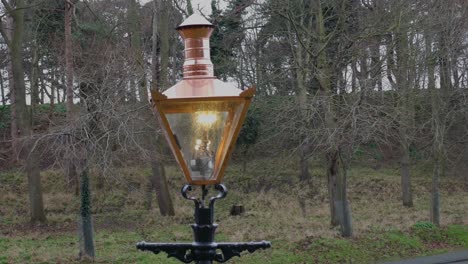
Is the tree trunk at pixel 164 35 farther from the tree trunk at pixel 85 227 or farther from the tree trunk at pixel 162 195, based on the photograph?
the tree trunk at pixel 85 227

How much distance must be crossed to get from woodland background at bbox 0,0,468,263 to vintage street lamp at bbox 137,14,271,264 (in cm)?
525

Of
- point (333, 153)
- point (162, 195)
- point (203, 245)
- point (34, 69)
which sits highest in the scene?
point (34, 69)

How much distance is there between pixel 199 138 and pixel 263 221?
1612 cm

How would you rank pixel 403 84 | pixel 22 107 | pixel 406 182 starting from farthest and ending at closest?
pixel 406 182
pixel 22 107
pixel 403 84

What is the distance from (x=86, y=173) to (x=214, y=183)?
373 inches

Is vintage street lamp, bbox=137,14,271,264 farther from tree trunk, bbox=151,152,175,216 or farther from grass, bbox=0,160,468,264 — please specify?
tree trunk, bbox=151,152,175,216

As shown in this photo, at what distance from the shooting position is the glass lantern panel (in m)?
2.63

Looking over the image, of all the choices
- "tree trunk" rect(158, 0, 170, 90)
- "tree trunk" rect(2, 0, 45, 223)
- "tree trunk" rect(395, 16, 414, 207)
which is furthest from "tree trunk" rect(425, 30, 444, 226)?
"tree trunk" rect(2, 0, 45, 223)

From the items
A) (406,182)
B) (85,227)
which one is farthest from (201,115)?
(406,182)

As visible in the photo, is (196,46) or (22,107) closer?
(196,46)

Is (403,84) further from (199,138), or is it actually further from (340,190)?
(199,138)

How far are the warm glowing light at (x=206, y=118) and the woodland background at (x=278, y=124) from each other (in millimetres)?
5346

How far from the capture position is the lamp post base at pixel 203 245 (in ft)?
8.61

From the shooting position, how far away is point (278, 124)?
54.3 ft
